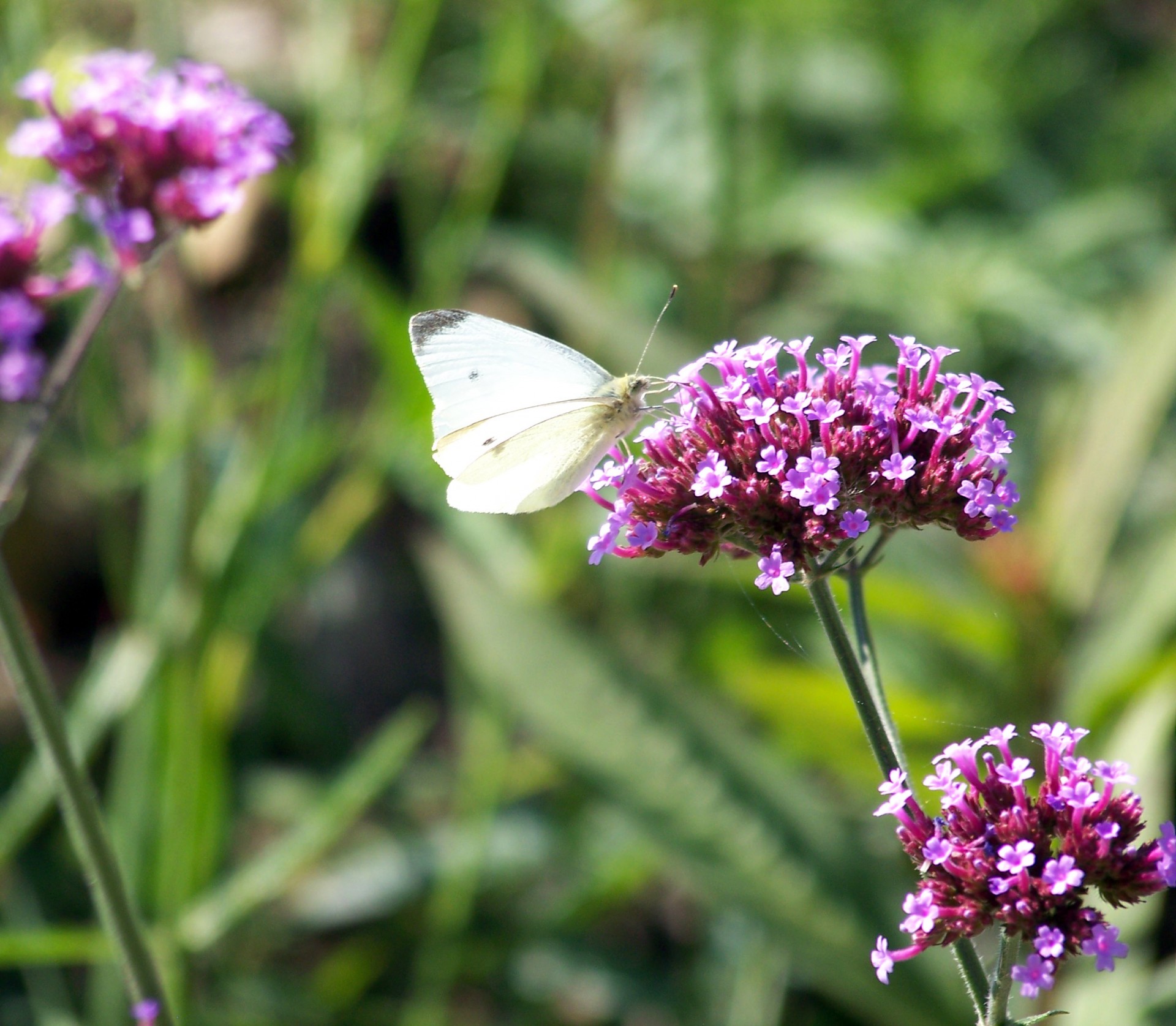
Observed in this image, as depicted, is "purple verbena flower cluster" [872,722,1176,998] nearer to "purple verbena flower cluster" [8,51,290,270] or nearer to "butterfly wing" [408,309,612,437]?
"butterfly wing" [408,309,612,437]

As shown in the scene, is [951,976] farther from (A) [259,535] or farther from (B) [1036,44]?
(B) [1036,44]

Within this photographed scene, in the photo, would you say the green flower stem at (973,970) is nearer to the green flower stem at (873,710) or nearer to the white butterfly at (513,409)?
the green flower stem at (873,710)

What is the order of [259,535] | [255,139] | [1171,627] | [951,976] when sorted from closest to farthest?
[255,139], [951,976], [1171,627], [259,535]

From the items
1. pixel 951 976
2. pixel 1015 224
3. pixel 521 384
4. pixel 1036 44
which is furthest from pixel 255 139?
pixel 1036 44

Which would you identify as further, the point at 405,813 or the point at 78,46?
the point at 405,813

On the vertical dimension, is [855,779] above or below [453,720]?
above

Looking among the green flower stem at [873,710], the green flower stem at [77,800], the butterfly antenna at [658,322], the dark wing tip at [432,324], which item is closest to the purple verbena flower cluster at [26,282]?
the green flower stem at [77,800]

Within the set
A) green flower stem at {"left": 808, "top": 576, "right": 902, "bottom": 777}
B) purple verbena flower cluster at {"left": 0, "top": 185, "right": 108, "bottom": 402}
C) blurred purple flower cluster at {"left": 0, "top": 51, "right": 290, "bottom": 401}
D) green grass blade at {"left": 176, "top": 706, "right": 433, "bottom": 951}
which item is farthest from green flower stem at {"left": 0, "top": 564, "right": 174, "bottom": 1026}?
green flower stem at {"left": 808, "top": 576, "right": 902, "bottom": 777}
